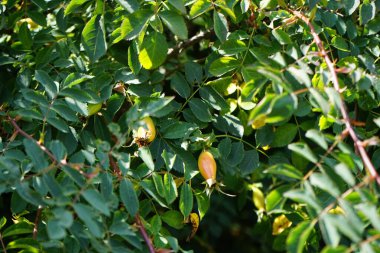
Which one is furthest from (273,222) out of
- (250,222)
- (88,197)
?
(250,222)

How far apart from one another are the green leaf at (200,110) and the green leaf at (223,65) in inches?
3.4

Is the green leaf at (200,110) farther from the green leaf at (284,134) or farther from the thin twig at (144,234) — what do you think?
the thin twig at (144,234)

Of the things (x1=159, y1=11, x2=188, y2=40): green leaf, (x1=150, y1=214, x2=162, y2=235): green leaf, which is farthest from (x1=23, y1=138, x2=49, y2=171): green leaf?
(x1=159, y1=11, x2=188, y2=40): green leaf

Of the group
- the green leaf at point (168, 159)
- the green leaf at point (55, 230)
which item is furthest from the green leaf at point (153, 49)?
the green leaf at point (55, 230)

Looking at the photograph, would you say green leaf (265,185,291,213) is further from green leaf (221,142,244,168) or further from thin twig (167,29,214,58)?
thin twig (167,29,214,58)

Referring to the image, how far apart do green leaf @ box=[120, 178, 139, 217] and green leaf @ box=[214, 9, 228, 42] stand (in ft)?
1.45

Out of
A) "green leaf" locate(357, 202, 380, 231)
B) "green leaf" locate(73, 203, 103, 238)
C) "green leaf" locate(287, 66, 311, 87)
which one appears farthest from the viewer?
"green leaf" locate(287, 66, 311, 87)

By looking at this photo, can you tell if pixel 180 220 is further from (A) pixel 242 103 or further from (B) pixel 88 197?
(B) pixel 88 197

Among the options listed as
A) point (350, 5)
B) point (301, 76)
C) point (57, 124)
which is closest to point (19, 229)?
point (57, 124)

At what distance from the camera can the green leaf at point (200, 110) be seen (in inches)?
61.7

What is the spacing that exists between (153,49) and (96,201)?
20.6 inches

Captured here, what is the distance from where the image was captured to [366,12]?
5.28 ft

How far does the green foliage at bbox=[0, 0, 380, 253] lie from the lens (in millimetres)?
1199

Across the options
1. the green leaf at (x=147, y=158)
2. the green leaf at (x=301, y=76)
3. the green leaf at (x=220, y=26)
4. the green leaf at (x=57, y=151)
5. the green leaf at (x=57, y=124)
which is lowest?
the green leaf at (x=147, y=158)
